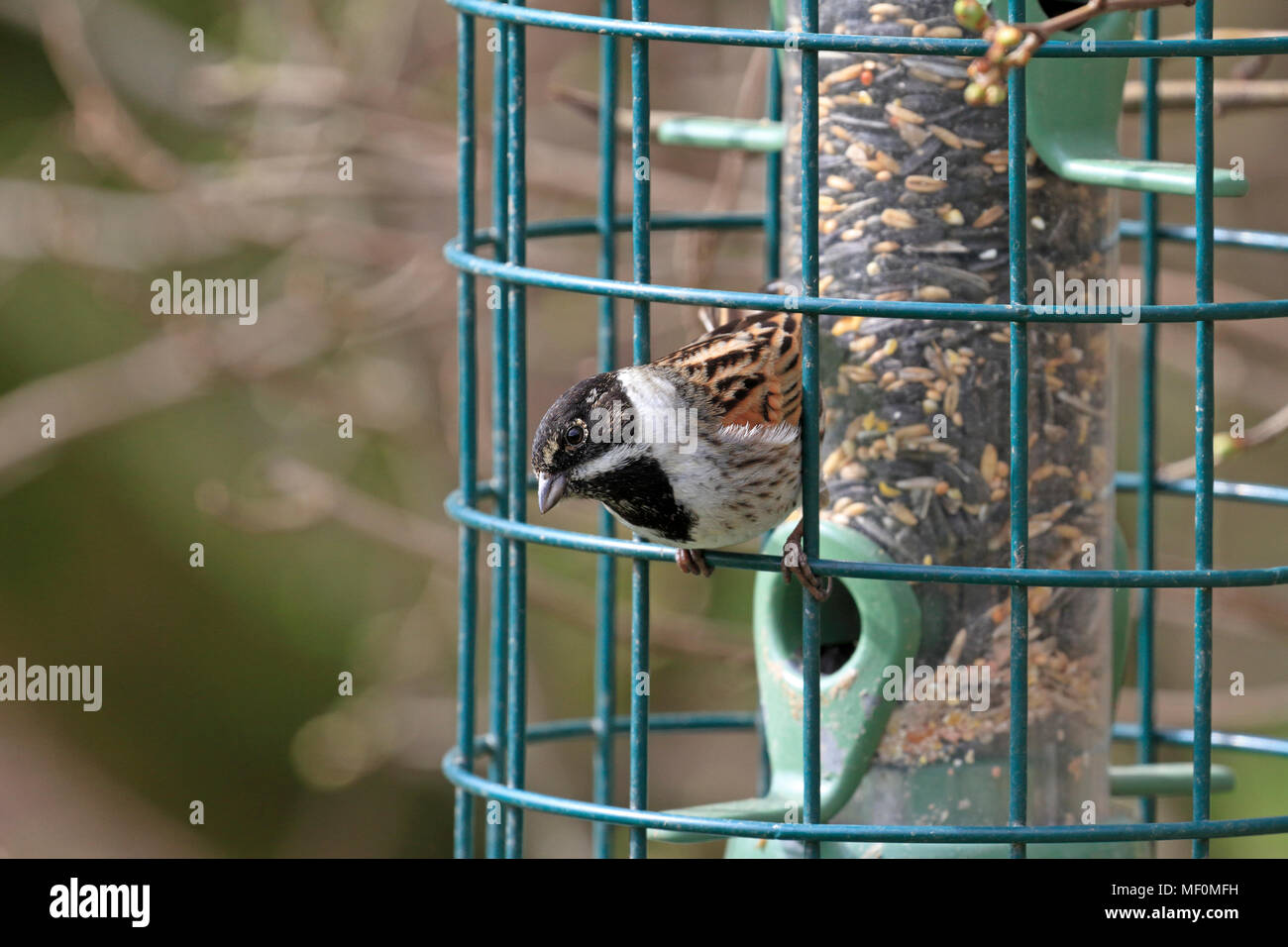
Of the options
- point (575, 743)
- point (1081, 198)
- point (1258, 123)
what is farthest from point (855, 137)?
point (575, 743)

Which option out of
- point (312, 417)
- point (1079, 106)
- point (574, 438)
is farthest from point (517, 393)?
point (312, 417)

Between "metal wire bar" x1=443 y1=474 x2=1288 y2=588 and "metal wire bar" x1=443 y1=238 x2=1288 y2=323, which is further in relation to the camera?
"metal wire bar" x1=443 y1=474 x2=1288 y2=588

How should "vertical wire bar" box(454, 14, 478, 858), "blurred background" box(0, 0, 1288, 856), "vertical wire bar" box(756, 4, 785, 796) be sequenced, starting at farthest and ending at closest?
"blurred background" box(0, 0, 1288, 856) < "vertical wire bar" box(756, 4, 785, 796) < "vertical wire bar" box(454, 14, 478, 858)

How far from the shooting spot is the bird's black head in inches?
146

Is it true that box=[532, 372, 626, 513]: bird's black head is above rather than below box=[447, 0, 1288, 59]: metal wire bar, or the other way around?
below

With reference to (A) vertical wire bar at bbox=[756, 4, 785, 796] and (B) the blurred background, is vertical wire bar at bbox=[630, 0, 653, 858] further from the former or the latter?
(B) the blurred background

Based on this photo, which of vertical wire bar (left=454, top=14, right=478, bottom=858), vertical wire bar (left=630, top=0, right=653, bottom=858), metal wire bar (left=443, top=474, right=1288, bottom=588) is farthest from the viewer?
vertical wire bar (left=454, top=14, right=478, bottom=858)

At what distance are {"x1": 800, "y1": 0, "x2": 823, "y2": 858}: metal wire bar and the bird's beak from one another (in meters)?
0.46

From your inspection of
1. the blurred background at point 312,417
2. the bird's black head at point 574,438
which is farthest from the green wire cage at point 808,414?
the blurred background at point 312,417

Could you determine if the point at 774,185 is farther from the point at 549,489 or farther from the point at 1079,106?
the point at 549,489

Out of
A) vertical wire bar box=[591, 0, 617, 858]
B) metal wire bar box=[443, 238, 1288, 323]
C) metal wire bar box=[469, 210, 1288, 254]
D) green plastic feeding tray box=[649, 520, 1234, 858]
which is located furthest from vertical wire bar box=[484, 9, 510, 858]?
metal wire bar box=[443, 238, 1288, 323]

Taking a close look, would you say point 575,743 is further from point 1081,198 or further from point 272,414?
point 1081,198

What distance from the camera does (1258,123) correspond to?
22.2 ft

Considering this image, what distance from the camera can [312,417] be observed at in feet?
21.7
